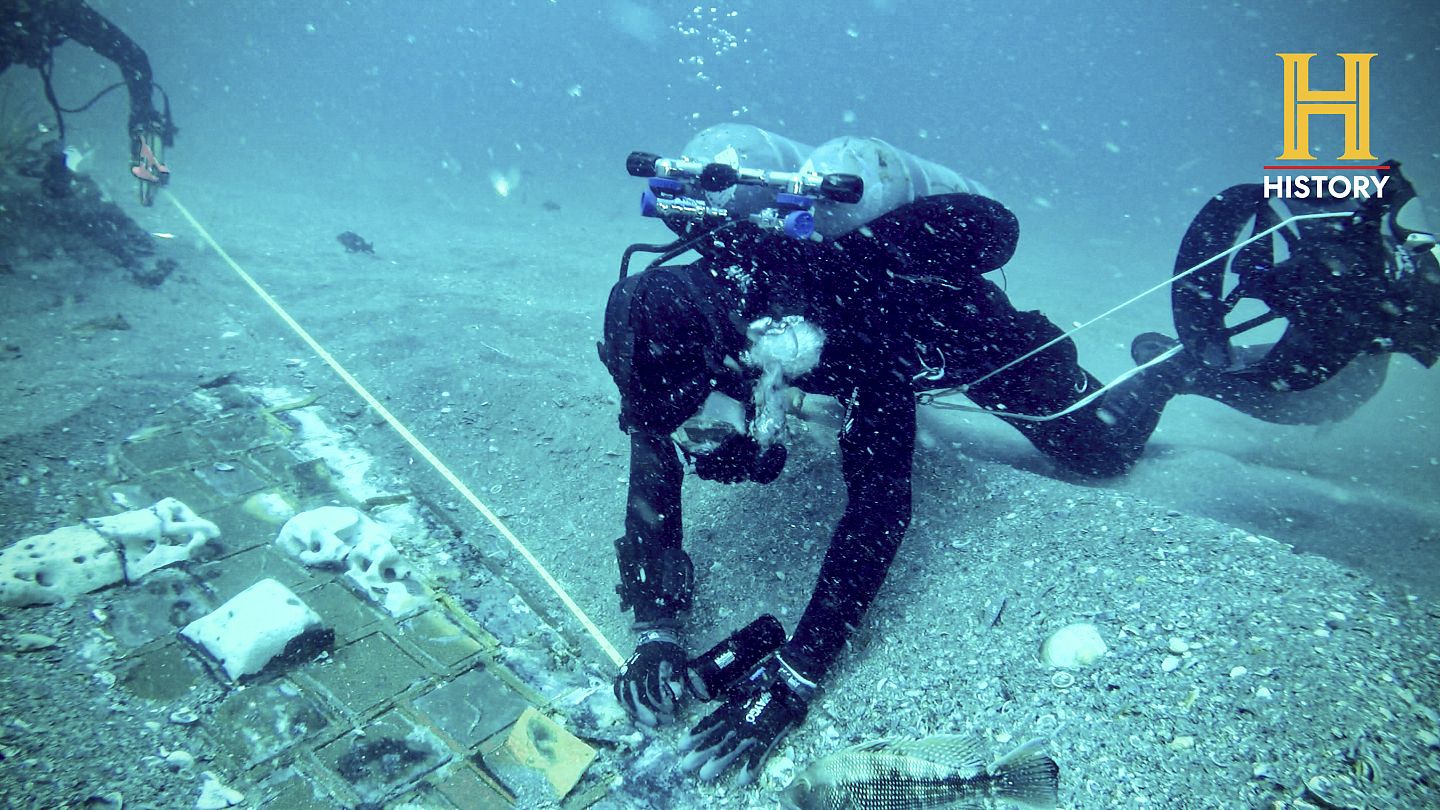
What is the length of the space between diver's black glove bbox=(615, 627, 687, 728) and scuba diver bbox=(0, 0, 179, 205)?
8.41 m

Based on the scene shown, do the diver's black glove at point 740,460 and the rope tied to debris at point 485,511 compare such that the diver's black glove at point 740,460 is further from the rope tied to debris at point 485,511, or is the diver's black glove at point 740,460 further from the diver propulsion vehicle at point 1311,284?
the diver propulsion vehicle at point 1311,284

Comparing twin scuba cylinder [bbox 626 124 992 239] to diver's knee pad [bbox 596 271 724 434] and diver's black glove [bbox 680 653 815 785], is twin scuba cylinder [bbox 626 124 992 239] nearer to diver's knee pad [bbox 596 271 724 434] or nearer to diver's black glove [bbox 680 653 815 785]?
diver's knee pad [bbox 596 271 724 434]

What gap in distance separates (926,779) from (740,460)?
1.25 metres

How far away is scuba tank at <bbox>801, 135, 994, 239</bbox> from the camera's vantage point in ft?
9.11

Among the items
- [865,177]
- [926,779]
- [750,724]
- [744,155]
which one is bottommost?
[750,724]

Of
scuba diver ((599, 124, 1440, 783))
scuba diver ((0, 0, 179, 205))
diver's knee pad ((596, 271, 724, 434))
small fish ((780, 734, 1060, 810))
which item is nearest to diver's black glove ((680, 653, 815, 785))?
scuba diver ((599, 124, 1440, 783))

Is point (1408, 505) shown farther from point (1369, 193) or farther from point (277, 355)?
point (277, 355)

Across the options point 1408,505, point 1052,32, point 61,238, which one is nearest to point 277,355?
point 61,238

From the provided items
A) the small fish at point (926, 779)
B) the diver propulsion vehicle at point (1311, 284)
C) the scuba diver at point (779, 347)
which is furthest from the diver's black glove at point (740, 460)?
the diver propulsion vehicle at point (1311, 284)

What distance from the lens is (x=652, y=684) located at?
246 cm

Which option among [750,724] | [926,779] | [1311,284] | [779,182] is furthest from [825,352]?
[1311,284]

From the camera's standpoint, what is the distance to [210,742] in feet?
6.97

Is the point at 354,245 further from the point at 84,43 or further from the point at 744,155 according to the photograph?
the point at 744,155

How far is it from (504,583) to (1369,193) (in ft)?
16.5
